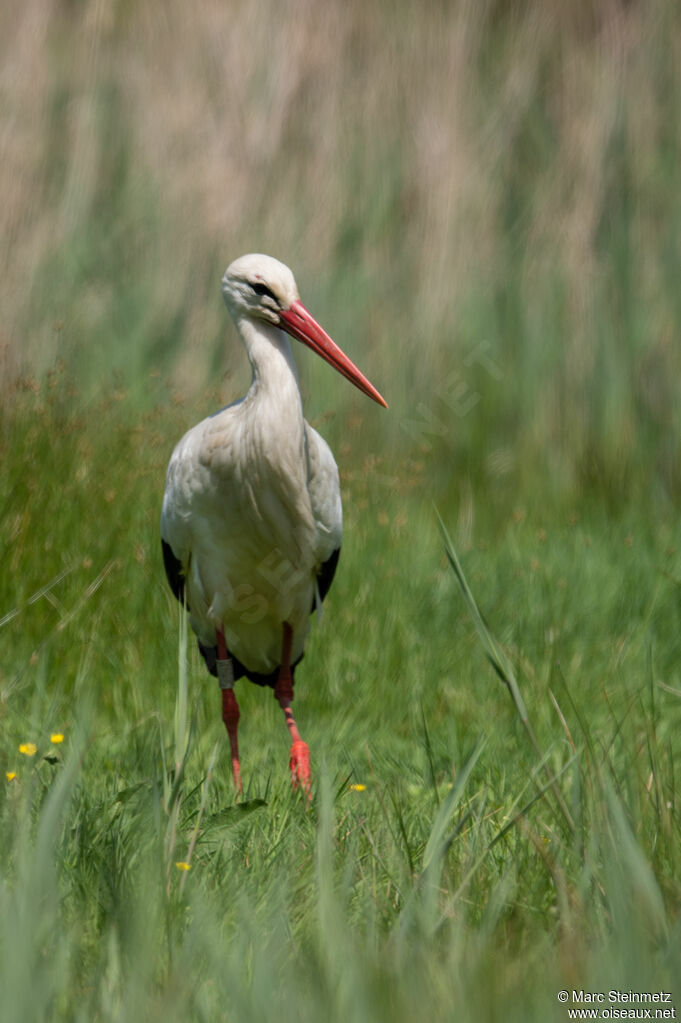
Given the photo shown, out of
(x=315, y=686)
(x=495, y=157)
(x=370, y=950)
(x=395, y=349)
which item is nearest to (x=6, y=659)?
(x=315, y=686)

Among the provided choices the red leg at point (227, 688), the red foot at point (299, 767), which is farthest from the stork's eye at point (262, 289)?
the red foot at point (299, 767)

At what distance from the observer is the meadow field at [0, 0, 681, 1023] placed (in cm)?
232

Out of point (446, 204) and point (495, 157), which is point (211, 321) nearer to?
point (446, 204)

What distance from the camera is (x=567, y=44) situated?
7.10 m

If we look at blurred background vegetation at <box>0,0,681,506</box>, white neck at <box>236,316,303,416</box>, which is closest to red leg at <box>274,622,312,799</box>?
white neck at <box>236,316,303,416</box>

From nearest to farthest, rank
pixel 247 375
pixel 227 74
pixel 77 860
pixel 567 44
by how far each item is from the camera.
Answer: pixel 77 860 → pixel 247 375 → pixel 227 74 → pixel 567 44

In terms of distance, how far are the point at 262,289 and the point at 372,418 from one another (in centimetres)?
264

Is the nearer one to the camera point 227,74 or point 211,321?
point 211,321

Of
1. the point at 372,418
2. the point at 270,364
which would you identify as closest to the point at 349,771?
the point at 270,364

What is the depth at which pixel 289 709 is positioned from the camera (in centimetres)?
423

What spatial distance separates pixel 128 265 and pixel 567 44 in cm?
287

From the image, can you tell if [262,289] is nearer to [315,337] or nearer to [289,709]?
[315,337]

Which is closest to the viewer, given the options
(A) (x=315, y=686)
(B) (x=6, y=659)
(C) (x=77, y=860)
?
(C) (x=77, y=860)

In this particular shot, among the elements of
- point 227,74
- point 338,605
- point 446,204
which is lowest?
point 338,605
